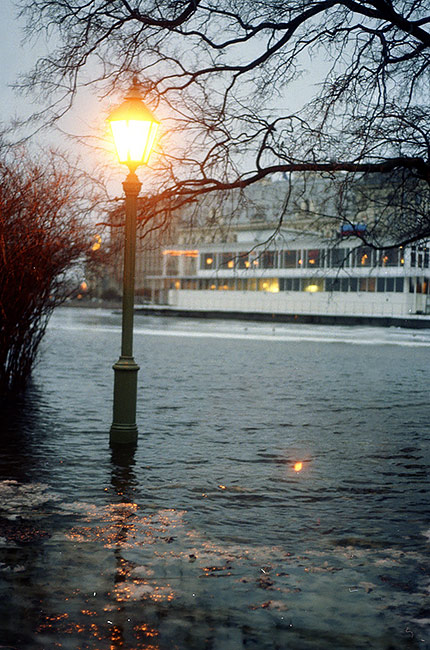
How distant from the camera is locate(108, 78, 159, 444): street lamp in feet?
30.8

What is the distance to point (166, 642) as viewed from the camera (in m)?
4.05

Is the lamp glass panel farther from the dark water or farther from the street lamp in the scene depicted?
the dark water

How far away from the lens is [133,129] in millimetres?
9383

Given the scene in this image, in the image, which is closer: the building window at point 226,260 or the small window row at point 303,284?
the building window at point 226,260

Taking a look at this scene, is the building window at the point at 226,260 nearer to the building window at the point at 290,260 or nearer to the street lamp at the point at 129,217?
the street lamp at the point at 129,217

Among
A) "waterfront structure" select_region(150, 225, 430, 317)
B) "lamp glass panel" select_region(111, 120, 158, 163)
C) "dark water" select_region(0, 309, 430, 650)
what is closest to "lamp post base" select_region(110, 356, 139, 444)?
"dark water" select_region(0, 309, 430, 650)

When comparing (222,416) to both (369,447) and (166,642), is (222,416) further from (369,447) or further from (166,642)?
(166,642)

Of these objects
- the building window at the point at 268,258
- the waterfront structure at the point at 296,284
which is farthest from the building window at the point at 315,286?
the building window at the point at 268,258

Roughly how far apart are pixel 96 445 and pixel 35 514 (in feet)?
10.7

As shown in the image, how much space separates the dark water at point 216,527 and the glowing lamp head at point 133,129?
9.98 ft

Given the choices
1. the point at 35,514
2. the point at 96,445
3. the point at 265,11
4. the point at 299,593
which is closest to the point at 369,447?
the point at 96,445

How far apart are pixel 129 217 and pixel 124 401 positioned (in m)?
1.93

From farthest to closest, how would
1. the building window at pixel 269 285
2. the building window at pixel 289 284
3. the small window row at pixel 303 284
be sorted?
the building window at pixel 269 285
the building window at pixel 289 284
the small window row at pixel 303 284

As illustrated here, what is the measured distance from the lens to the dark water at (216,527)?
4.28 m
